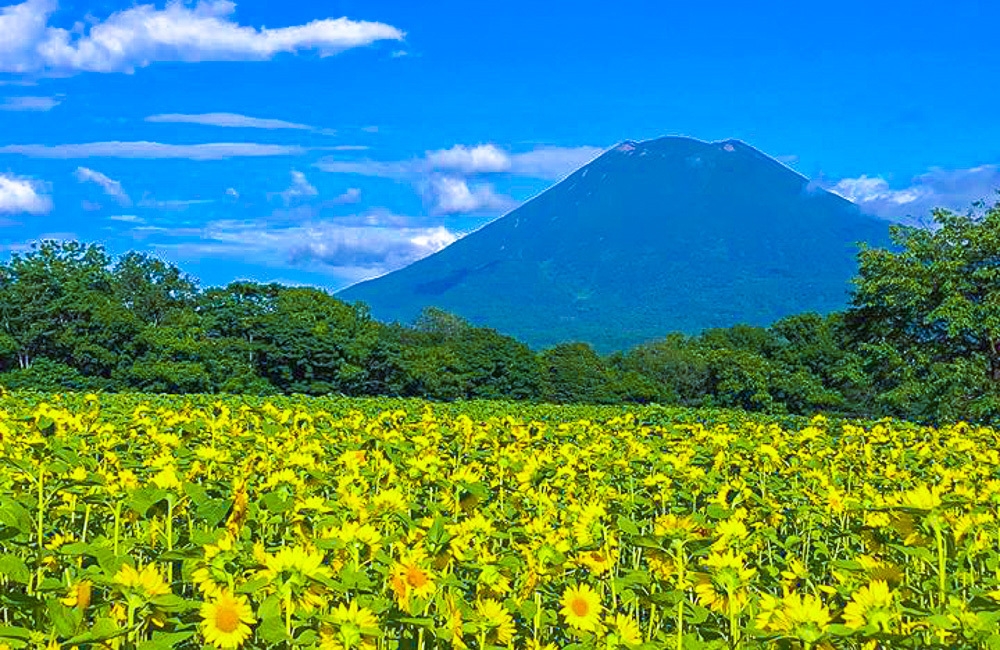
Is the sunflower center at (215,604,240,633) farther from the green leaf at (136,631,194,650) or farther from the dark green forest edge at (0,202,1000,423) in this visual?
the dark green forest edge at (0,202,1000,423)

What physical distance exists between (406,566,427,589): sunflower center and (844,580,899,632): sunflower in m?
1.15

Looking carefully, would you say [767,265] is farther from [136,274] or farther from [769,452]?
[769,452]

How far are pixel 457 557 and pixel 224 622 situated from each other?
1.04 metres

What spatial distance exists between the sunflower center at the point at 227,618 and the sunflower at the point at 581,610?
93 centimetres

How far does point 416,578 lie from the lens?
2.97m

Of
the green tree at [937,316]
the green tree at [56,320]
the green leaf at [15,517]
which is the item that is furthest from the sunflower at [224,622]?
the green tree at [56,320]

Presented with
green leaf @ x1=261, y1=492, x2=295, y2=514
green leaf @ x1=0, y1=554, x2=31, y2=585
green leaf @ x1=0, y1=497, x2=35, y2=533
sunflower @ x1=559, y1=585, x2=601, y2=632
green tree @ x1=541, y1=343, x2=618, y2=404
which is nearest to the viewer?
green leaf @ x1=0, y1=554, x2=31, y2=585

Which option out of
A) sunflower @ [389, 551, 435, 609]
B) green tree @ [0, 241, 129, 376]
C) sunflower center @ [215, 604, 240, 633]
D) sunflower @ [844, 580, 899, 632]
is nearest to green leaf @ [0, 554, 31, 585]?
sunflower center @ [215, 604, 240, 633]

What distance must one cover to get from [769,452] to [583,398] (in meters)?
43.2

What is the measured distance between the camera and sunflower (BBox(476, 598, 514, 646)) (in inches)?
109

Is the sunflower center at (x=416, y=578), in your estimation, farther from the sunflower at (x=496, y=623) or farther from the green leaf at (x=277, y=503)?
the green leaf at (x=277, y=503)

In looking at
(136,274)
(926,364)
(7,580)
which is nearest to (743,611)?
(7,580)

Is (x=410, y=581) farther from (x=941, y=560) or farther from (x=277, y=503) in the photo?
(x=941, y=560)

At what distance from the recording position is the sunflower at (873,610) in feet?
7.94
